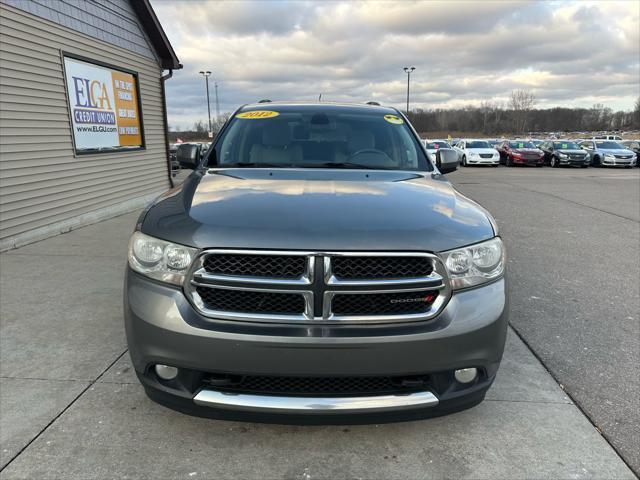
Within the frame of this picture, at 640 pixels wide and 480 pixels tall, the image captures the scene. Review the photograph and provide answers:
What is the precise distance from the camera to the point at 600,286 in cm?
483

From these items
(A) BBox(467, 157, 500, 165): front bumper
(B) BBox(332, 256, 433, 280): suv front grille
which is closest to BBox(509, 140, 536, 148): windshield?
(A) BBox(467, 157, 500, 165): front bumper

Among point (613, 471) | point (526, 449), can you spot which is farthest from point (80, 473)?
point (613, 471)

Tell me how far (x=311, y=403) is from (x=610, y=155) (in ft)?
94.6

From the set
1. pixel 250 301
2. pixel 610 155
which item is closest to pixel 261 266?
pixel 250 301

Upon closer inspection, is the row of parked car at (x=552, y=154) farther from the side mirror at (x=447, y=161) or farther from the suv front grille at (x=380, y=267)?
the suv front grille at (x=380, y=267)

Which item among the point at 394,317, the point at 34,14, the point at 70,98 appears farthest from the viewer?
the point at 70,98

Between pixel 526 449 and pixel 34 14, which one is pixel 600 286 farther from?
pixel 34 14

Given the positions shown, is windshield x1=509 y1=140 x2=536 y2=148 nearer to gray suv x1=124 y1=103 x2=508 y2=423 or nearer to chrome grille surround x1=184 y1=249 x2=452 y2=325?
gray suv x1=124 y1=103 x2=508 y2=423

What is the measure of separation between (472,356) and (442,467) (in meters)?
0.59

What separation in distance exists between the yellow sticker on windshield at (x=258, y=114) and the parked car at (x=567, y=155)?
2613 cm

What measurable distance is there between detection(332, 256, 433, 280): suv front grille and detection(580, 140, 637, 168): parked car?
28.4 metres

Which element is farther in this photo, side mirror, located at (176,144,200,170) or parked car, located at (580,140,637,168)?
parked car, located at (580,140,637,168)

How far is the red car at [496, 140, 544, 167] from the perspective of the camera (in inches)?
1038

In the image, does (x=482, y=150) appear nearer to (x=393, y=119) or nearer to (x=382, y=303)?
(x=393, y=119)
